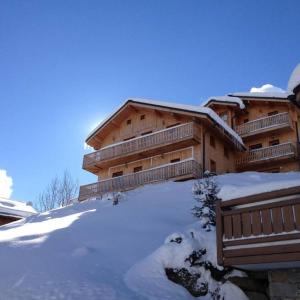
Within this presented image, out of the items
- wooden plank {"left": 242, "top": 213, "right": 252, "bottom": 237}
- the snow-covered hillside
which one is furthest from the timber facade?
wooden plank {"left": 242, "top": 213, "right": 252, "bottom": 237}

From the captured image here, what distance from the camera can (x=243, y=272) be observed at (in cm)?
788

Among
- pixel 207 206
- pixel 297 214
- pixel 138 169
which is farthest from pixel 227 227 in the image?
pixel 138 169

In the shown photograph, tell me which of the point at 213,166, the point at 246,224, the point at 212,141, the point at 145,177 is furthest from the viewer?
the point at 212,141

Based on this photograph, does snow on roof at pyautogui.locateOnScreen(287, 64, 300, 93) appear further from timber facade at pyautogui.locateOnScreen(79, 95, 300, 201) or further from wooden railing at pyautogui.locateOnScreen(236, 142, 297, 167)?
wooden railing at pyautogui.locateOnScreen(236, 142, 297, 167)

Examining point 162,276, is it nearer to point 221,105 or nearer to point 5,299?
point 5,299

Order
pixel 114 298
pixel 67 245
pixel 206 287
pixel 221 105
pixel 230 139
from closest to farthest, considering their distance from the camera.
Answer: pixel 114 298 → pixel 206 287 → pixel 67 245 → pixel 230 139 → pixel 221 105

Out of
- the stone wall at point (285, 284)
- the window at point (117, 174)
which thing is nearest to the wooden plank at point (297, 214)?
the stone wall at point (285, 284)

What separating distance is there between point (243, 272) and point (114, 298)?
2.81 metres

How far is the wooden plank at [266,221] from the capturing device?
686cm

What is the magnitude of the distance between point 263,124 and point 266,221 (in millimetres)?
21404

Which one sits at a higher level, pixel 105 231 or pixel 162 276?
pixel 105 231

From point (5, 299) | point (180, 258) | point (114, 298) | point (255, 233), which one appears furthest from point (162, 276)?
point (5, 299)

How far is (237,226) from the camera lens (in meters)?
7.31

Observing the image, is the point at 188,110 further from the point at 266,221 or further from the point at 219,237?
the point at 266,221
